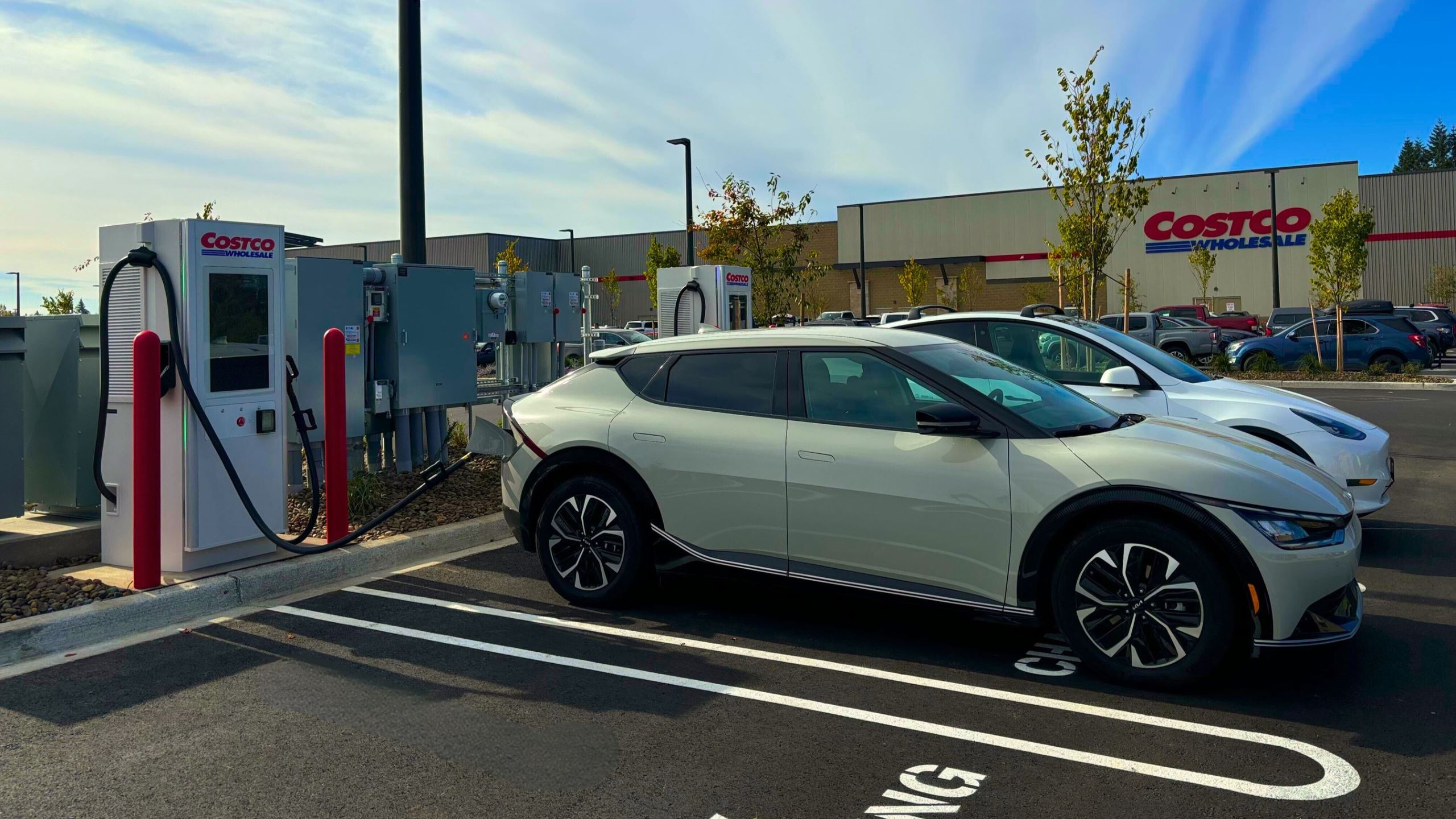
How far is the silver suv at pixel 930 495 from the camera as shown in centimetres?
430

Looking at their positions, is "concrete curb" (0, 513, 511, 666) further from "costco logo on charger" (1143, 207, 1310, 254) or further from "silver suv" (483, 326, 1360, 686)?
"costco logo on charger" (1143, 207, 1310, 254)

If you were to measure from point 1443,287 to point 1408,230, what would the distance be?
4205 mm

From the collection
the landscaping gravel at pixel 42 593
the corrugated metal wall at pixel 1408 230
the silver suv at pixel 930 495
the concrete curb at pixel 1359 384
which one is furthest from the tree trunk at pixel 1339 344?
the landscaping gravel at pixel 42 593

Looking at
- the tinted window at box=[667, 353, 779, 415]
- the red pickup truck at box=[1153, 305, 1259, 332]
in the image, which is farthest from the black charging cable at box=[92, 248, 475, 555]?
the red pickup truck at box=[1153, 305, 1259, 332]

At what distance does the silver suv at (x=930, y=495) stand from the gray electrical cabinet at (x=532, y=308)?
226 inches

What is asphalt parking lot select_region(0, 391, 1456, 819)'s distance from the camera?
11.6 ft

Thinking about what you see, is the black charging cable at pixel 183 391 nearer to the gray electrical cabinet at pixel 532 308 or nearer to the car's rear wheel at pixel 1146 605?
the car's rear wheel at pixel 1146 605

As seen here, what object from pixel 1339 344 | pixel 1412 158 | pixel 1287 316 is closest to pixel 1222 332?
pixel 1287 316

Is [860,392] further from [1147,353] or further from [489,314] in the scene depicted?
[489,314]

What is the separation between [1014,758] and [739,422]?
2273 millimetres

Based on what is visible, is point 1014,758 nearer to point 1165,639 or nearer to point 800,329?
point 1165,639

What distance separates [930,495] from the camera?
4.80 meters

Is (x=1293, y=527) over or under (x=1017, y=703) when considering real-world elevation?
over

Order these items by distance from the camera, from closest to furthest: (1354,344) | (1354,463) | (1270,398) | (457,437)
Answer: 1. (1354,463)
2. (1270,398)
3. (457,437)
4. (1354,344)
